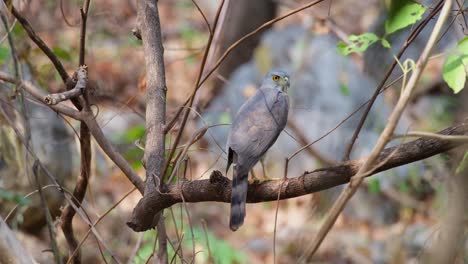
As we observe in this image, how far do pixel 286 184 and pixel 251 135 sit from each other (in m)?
0.90

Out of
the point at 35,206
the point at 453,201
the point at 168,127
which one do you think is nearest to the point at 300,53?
the point at 35,206

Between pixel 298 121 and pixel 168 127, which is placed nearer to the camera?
pixel 168 127

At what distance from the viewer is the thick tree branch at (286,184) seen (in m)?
2.07

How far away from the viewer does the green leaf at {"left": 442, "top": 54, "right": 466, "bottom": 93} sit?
2.35 meters

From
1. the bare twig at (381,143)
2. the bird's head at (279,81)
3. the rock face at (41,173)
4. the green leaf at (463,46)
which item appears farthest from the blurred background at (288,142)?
the bare twig at (381,143)

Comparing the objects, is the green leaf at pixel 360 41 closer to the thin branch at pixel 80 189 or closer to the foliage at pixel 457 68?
the foliage at pixel 457 68

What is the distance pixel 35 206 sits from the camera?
637cm

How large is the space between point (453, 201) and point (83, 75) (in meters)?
1.62

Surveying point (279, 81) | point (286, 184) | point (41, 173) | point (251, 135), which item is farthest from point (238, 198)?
point (41, 173)

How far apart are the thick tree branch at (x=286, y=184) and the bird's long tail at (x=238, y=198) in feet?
0.08

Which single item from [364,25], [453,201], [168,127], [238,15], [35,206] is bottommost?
[453,201]

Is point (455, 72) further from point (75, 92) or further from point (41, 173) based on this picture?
point (41, 173)

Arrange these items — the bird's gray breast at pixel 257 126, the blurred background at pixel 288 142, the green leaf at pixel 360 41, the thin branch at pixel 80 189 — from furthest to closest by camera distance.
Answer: the blurred background at pixel 288 142 < the bird's gray breast at pixel 257 126 < the thin branch at pixel 80 189 < the green leaf at pixel 360 41

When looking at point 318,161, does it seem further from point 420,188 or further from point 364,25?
point 364,25
